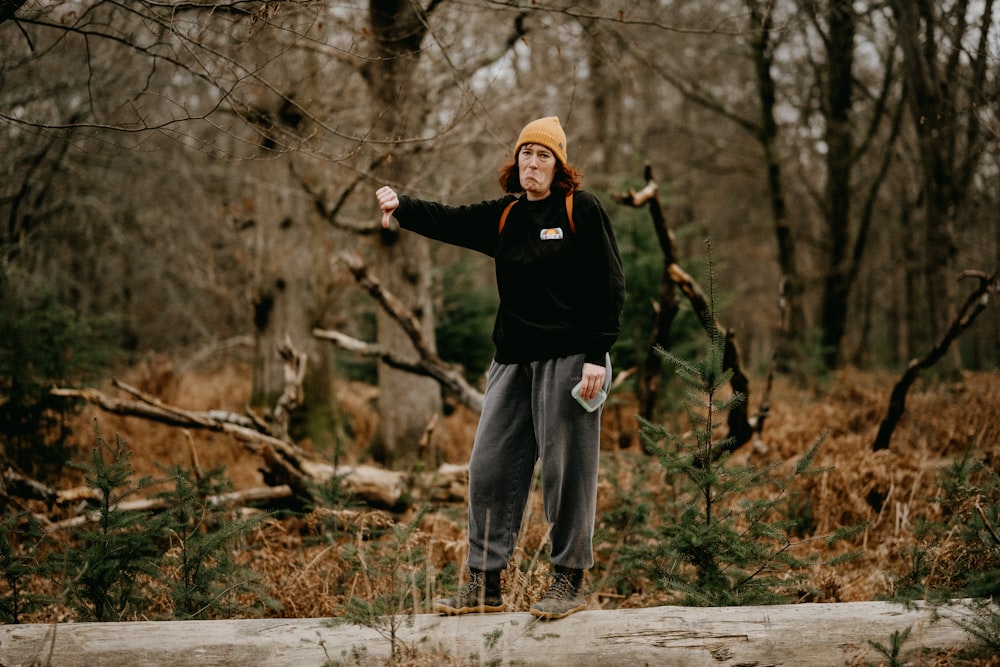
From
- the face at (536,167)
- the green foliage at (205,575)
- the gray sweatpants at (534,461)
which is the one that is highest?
the face at (536,167)

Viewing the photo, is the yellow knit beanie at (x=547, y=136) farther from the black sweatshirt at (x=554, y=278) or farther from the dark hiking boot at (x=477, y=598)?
→ the dark hiking boot at (x=477, y=598)

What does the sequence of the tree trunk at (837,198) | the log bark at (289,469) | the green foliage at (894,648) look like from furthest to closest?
the tree trunk at (837,198), the log bark at (289,469), the green foliage at (894,648)

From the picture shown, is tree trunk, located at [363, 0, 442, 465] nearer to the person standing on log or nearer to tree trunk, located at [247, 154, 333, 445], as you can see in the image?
tree trunk, located at [247, 154, 333, 445]

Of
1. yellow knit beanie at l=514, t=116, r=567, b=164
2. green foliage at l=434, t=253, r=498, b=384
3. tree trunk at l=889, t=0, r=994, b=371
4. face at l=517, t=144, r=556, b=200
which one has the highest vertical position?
tree trunk at l=889, t=0, r=994, b=371

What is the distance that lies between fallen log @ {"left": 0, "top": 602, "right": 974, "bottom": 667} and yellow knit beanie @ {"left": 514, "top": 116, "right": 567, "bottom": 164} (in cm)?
216

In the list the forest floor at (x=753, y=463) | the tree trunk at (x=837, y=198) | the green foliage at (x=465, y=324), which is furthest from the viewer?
the tree trunk at (x=837, y=198)

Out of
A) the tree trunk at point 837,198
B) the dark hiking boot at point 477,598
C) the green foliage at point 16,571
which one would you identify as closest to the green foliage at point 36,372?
the green foliage at point 16,571

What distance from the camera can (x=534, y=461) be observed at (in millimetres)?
3660

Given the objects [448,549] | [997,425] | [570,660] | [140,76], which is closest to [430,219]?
[570,660]

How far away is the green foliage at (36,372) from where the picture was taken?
6227 mm

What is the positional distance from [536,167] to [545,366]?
0.94 meters

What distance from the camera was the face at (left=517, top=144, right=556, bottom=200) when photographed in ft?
11.5

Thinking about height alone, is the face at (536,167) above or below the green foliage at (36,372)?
above

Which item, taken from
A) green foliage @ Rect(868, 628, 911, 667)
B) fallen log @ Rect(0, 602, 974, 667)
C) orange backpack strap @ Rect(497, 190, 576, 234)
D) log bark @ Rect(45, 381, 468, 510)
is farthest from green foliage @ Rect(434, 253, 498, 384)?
green foliage @ Rect(868, 628, 911, 667)
